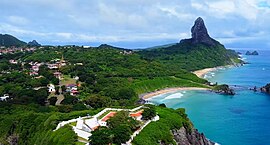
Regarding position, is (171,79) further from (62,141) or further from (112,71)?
(62,141)

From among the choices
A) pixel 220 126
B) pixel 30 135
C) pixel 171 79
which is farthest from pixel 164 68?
pixel 30 135

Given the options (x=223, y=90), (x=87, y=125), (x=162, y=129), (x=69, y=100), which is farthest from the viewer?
(x=223, y=90)

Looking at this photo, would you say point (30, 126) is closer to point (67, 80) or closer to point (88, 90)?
point (88, 90)

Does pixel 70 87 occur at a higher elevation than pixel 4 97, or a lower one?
higher

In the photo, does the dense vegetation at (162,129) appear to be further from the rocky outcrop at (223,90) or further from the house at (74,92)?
the rocky outcrop at (223,90)

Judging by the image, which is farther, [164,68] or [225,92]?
[164,68]

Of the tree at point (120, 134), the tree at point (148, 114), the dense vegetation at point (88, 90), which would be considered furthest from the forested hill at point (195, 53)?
the tree at point (120, 134)

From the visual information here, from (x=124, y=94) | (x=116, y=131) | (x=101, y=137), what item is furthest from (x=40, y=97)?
(x=101, y=137)
